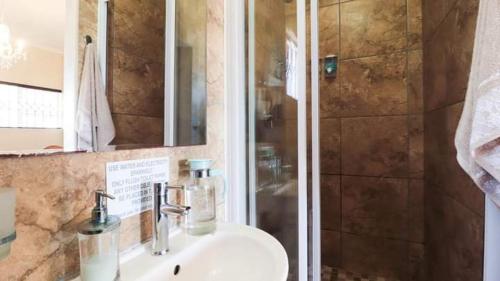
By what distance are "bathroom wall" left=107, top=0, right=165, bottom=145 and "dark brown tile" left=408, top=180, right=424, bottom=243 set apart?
1768 millimetres

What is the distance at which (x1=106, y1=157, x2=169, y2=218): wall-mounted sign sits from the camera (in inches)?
23.2

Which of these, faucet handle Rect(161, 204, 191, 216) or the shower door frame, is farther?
the shower door frame

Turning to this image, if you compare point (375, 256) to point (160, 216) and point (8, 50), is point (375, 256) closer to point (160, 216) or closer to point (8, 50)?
point (160, 216)

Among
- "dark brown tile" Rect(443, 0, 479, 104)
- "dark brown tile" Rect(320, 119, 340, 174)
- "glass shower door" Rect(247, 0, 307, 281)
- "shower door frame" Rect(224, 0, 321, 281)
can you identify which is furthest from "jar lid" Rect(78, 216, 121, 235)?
"dark brown tile" Rect(320, 119, 340, 174)

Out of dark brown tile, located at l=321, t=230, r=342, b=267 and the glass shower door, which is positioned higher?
the glass shower door

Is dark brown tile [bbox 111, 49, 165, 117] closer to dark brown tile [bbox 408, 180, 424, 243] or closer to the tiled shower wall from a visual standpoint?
the tiled shower wall

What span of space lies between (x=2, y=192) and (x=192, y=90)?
0.64 m

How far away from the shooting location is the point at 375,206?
1876 mm

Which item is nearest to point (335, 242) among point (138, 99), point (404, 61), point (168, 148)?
point (404, 61)

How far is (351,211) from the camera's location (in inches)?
76.7

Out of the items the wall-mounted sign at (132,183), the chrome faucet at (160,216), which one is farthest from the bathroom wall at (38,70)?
the chrome faucet at (160,216)

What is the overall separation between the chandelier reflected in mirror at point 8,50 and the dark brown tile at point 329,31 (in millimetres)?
1888

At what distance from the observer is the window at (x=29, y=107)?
43cm

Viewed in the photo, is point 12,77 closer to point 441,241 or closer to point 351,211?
point 441,241
